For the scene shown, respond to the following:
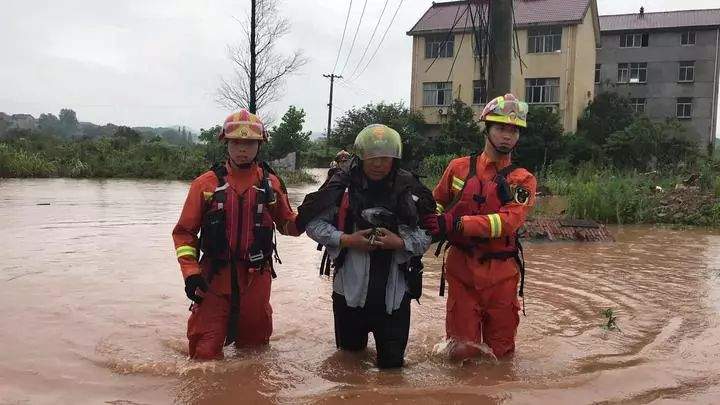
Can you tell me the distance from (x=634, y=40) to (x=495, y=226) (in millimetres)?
44993

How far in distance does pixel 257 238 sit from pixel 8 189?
63.6 feet

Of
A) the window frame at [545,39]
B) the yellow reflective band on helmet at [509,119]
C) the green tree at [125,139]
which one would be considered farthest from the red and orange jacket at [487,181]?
the green tree at [125,139]

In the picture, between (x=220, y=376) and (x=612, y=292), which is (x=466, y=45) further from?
(x=220, y=376)

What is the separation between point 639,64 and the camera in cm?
4350

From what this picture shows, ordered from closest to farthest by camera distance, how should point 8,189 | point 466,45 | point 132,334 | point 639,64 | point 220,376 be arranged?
point 220,376
point 132,334
point 8,189
point 466,45
point 639,64

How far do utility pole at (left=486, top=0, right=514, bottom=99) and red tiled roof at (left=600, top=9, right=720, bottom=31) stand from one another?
38.2 meters

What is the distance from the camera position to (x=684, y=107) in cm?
4206

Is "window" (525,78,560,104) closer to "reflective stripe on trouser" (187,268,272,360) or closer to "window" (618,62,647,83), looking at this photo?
"window" (618,62,647,83)

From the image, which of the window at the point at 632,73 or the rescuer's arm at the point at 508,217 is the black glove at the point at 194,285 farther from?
the window at the point at 632,73

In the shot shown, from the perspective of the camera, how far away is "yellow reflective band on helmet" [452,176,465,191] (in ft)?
14.1

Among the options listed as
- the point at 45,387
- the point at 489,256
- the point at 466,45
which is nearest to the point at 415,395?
the point at 489,256

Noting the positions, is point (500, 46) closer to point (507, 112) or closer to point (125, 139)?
point (507, 112)

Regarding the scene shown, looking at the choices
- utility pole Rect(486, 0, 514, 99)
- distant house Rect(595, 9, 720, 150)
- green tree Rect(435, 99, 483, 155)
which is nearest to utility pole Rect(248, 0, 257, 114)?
green tree Rect(435, 99, 483, 155)

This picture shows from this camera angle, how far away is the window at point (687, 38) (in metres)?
41.7
